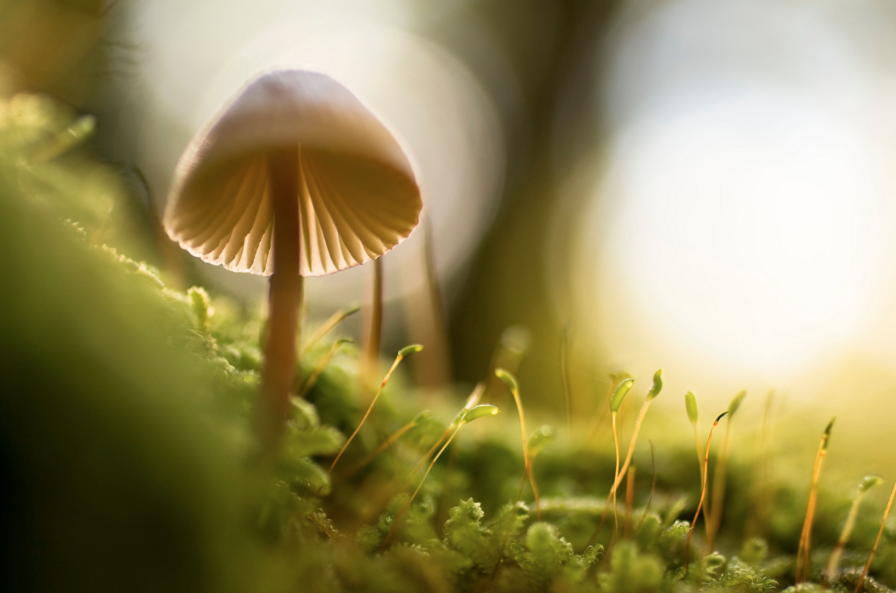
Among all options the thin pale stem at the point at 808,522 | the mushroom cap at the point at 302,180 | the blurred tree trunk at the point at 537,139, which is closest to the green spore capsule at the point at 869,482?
the thin pale stem at the point at 808,522

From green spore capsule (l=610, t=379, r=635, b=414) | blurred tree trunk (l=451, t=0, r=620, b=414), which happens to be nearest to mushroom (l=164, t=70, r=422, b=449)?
green spore capsule (l=610, t=379, r=635, b=414)

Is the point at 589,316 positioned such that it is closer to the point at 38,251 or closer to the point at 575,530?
the point at 575,530

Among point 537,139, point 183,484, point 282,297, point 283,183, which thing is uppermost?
point 537,139

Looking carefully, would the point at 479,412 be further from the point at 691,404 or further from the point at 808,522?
the point at 808,522

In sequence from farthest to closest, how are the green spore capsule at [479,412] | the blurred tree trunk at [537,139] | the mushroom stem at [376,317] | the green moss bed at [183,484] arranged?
1. the blurred tree trunk at [537,139]
2. the mushroom stem at [376,317]
3. the green spore capsule at [479,412]
4. the green moss bed at [183,484]

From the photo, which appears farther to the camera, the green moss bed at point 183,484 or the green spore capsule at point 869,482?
the green spore capsule at point 869,482

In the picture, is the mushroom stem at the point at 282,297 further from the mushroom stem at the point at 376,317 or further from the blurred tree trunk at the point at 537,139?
the blurred tree trunk at the point at 537,139

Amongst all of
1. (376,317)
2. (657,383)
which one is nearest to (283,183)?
(376,317)

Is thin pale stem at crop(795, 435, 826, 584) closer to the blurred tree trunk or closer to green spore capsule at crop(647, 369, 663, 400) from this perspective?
green spore capsule at crop(647, 369, 663, 400)
